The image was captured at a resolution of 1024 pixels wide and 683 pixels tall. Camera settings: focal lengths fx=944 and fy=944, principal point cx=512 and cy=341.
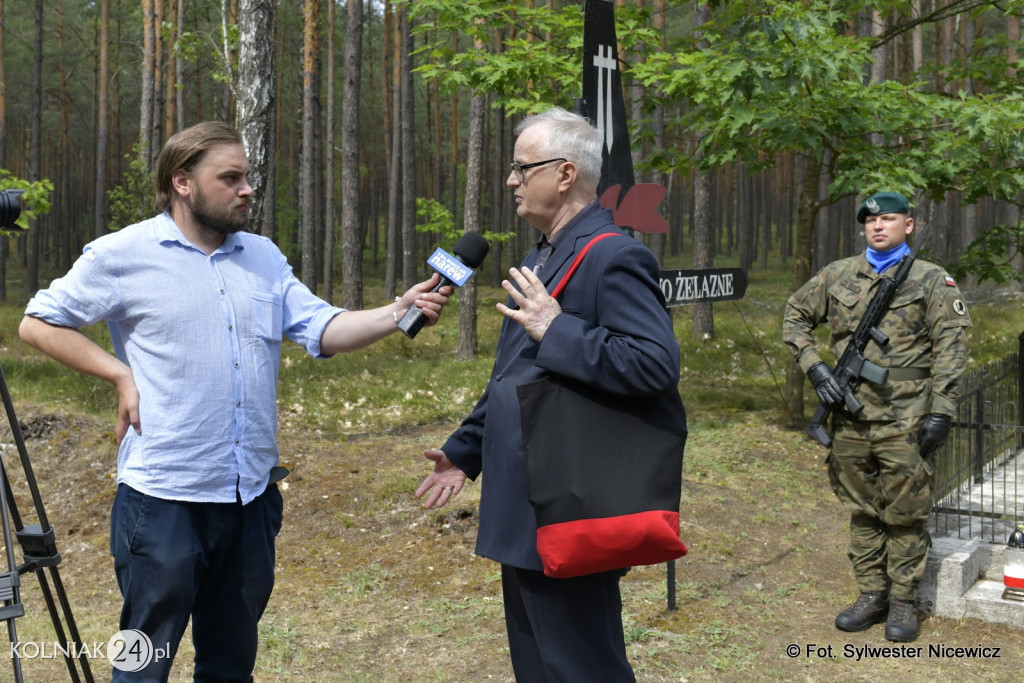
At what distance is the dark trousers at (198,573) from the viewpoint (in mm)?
2900

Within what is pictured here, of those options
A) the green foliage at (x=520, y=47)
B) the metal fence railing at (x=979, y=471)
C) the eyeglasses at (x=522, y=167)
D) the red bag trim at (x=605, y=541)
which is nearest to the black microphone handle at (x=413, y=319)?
the eyeglasses at (x=522, y=167)

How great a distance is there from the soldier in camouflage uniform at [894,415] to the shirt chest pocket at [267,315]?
10.7 ft

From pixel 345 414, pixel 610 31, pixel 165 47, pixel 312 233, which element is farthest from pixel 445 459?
pixel 165 47

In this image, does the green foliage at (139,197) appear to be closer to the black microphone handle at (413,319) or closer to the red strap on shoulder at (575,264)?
the black microphone handle at (413,319)

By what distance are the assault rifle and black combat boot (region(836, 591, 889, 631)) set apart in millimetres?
1109

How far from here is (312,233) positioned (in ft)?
81.0

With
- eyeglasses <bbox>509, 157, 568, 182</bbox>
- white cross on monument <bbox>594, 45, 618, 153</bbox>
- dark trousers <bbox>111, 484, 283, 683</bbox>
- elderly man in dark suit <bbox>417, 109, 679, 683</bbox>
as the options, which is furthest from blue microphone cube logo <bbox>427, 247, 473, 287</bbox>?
white cross on monument <bbox>594, 45, 618, 153</bbox>

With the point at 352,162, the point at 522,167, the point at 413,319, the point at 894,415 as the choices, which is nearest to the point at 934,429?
the point at 894,415

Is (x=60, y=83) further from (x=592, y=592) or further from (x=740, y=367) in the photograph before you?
(x=592, y=592)

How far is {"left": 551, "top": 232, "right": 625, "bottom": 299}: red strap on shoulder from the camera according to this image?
273cm

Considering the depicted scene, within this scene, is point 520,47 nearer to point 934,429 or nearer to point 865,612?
point 934,429

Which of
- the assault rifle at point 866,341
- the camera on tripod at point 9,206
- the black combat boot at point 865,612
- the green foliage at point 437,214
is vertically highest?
the green foliage at point 437,214

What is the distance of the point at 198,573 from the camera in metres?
3.00

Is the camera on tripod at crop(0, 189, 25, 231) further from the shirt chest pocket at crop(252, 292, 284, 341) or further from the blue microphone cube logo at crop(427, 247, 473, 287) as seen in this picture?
the blue microphone cube logo at crop(427, 247, 473, 287)
